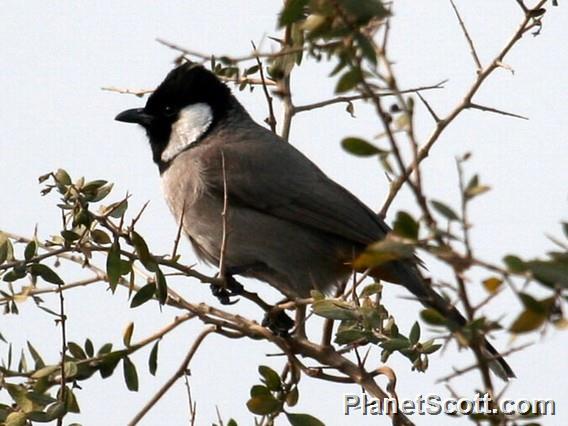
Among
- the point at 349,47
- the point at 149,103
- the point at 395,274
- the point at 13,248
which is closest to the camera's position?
the point at 349,47

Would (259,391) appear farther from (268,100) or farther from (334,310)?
(268,100)

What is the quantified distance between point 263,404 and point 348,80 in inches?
55.2

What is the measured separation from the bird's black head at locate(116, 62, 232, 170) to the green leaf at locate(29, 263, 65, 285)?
1.96m

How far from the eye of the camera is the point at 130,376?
2902 mm

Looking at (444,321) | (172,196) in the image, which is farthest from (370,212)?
(444,321)

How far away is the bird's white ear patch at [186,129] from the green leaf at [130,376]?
197 cm

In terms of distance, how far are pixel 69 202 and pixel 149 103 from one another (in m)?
2.17

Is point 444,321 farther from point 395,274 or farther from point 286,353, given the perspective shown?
point 395,274

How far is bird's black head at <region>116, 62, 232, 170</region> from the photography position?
482 cm

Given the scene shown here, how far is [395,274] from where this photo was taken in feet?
12.8

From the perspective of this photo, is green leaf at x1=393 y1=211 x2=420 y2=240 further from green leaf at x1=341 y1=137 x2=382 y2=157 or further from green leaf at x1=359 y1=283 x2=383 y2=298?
green leaf at x1=359 y1=283 x2=383 y2=298

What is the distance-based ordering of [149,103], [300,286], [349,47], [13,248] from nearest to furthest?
1. [349,47]
2. [13,248]
3. [300,286]
4. [149,103]

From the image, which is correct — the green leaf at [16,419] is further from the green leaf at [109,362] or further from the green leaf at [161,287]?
the green leaf at [161,287]

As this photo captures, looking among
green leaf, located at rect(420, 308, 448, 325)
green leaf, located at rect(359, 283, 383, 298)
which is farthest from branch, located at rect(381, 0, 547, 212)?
green leaf, located at rect(420, 308, 448, 325)
